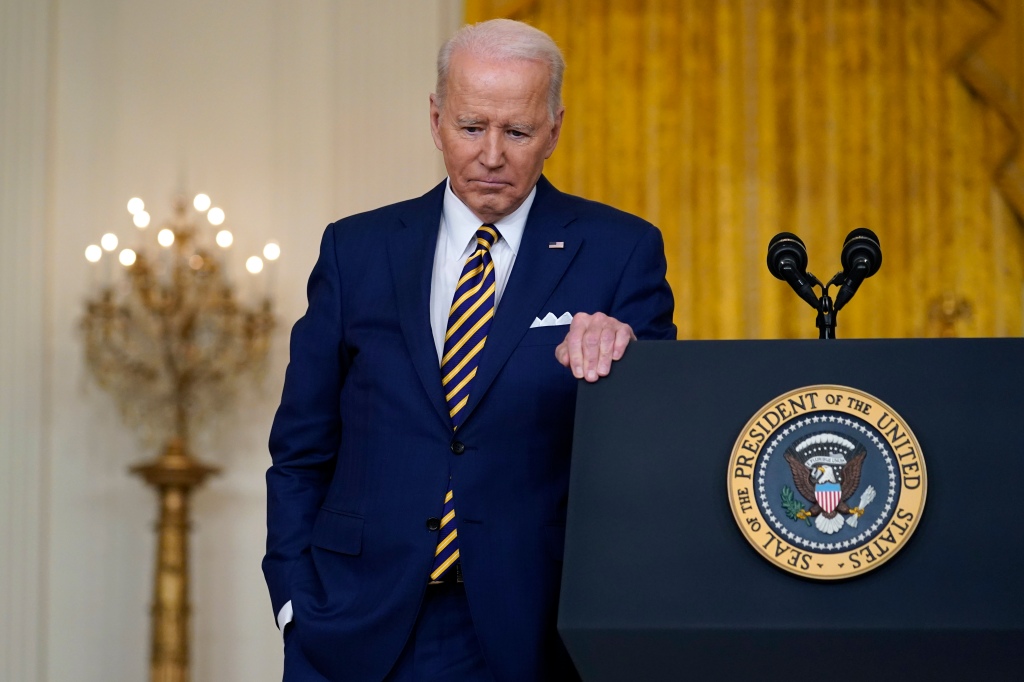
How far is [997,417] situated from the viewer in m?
1.60

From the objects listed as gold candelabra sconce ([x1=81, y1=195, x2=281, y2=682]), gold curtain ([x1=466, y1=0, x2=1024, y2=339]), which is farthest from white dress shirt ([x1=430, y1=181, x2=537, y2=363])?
gold curtain ([x1=466, y1=0, x2=1024, y2=339])

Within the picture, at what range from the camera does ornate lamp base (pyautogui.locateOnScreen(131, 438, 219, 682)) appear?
17.8ft

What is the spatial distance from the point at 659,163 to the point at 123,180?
2421 mm

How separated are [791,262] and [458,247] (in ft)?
1.95

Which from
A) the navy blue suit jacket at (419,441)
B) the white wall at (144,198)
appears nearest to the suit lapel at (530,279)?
the navy blue suit jacket at (419,441)

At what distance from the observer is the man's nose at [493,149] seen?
2.17 m

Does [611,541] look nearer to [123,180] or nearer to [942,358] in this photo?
[942,358]

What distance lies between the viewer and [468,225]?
2273 mm

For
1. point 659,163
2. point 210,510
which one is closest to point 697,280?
point 659,163

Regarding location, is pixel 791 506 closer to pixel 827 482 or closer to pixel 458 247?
pixel 827 482

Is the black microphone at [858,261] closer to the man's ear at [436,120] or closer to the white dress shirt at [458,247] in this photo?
the white dress shirt at [458,247]

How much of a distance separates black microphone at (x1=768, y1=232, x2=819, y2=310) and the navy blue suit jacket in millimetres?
288

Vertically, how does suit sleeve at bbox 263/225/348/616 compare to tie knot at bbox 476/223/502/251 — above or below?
below

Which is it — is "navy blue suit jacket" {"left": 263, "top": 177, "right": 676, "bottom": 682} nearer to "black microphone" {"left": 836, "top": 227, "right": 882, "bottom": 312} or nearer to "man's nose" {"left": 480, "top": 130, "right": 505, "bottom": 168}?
"man's nose" {"left": 480, "top": 130, "right": 505, "bottom": 168}
